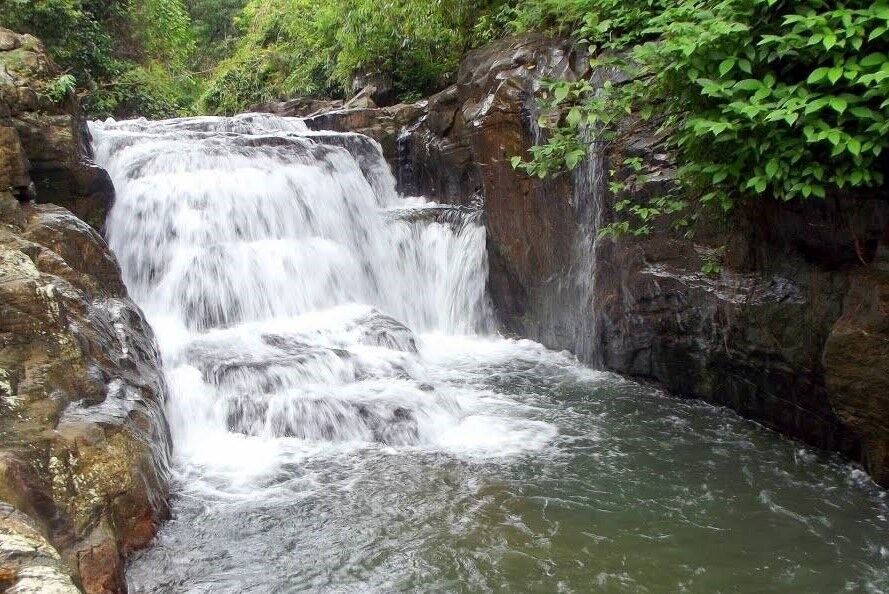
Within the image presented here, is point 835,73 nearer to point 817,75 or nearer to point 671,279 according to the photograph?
point 817,75

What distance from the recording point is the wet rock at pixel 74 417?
375 cm

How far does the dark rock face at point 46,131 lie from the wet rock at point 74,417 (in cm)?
240

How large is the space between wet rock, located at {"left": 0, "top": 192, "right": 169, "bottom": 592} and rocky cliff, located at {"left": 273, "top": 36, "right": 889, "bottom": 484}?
13.5 ft

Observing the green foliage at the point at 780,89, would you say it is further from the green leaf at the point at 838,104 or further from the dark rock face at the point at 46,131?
the dark rock face at the point at 46,131

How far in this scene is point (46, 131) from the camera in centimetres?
793

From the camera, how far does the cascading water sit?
4184 mm

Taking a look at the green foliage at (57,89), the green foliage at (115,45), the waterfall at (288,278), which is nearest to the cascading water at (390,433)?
the waterfall at (288,278)

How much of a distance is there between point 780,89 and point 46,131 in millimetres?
7610

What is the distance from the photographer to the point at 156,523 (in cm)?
455

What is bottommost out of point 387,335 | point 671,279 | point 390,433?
point 390,433

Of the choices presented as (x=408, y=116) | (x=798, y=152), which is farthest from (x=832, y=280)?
(x=408, y=116)

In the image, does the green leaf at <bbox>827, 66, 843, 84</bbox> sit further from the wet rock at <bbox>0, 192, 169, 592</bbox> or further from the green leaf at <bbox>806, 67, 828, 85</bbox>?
the wet rock at <bbox>0, 192, 169, 592</bbox>

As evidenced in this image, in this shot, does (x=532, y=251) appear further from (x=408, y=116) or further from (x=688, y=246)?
(x=408, y=116)

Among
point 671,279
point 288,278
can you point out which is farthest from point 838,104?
point 288,278
